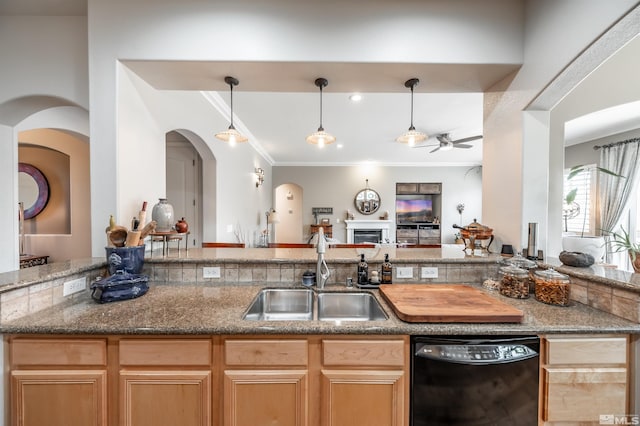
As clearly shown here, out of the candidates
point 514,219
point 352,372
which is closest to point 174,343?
point 352,372

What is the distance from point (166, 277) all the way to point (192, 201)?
2.16 m

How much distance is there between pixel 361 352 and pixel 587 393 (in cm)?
102

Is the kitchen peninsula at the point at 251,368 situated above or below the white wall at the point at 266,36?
below

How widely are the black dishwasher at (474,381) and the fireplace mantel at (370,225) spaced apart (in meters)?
6.18

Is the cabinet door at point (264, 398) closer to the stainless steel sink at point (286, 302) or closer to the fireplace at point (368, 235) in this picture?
the stainless steel sink at point (286, 302)

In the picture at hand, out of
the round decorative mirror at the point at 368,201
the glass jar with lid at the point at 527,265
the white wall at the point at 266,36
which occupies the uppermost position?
the white wall at the point at 266,36

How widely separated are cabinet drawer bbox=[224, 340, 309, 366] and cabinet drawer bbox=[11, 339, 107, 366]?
0.58 meters

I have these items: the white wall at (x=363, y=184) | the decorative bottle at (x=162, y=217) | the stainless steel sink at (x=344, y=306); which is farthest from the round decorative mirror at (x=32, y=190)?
the stainless steel sink at (x=344, y=306)

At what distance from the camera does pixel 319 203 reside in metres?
7.51

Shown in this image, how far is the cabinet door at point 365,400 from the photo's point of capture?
114 centimetres

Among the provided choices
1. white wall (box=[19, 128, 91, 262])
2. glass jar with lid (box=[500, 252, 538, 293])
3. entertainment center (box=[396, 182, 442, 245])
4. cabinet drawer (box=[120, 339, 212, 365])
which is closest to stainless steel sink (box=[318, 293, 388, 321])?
cabinet drawer (box=[120, 339, 212, 365])

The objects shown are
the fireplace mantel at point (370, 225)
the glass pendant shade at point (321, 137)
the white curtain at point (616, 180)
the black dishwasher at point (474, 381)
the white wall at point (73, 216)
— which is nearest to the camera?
the black dishwasher at point (474, 381)

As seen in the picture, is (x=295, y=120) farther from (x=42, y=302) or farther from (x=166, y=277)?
(x=42, y=302)

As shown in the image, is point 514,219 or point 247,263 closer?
point 247,263
